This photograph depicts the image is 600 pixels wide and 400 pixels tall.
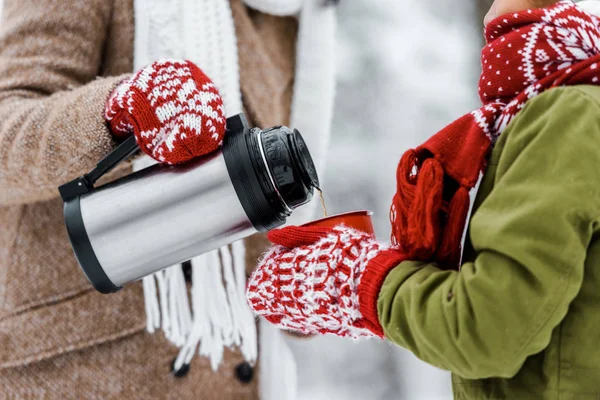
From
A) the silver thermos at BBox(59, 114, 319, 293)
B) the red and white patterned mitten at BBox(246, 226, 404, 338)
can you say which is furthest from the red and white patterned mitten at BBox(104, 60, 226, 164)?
the red and white patterned mitten at BBox(246, 226, 404, 338)

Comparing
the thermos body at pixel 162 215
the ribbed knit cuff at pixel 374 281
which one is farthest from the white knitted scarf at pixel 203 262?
the ribbed knit cuff at pixel 374 281

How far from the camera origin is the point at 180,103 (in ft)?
1.81

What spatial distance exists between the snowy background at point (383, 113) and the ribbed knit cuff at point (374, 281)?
0.76 m

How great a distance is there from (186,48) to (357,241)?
448mm

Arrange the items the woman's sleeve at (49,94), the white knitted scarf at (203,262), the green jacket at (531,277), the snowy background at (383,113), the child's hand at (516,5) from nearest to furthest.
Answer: the green jacket at (531,277)
the child's hand at (516,5)
the woman's sleeve at (49,94)
the white knitted scarf at (203,262)
the snowy background at (383,113)

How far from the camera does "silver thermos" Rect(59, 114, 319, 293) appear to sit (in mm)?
537

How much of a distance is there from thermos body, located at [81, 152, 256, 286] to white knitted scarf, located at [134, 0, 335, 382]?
0.17 metres

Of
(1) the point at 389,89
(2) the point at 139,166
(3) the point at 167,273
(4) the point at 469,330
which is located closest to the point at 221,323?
(3) the point at 167,273

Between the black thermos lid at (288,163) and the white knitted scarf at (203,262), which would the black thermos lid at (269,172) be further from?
the white knitted scarf at (203,262)

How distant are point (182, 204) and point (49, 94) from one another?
12.3 inches

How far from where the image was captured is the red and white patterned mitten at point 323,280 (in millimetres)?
445

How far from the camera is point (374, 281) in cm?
43

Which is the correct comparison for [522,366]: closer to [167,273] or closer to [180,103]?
[180,103]

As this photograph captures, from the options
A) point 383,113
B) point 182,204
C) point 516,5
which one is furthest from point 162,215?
point 383,113
